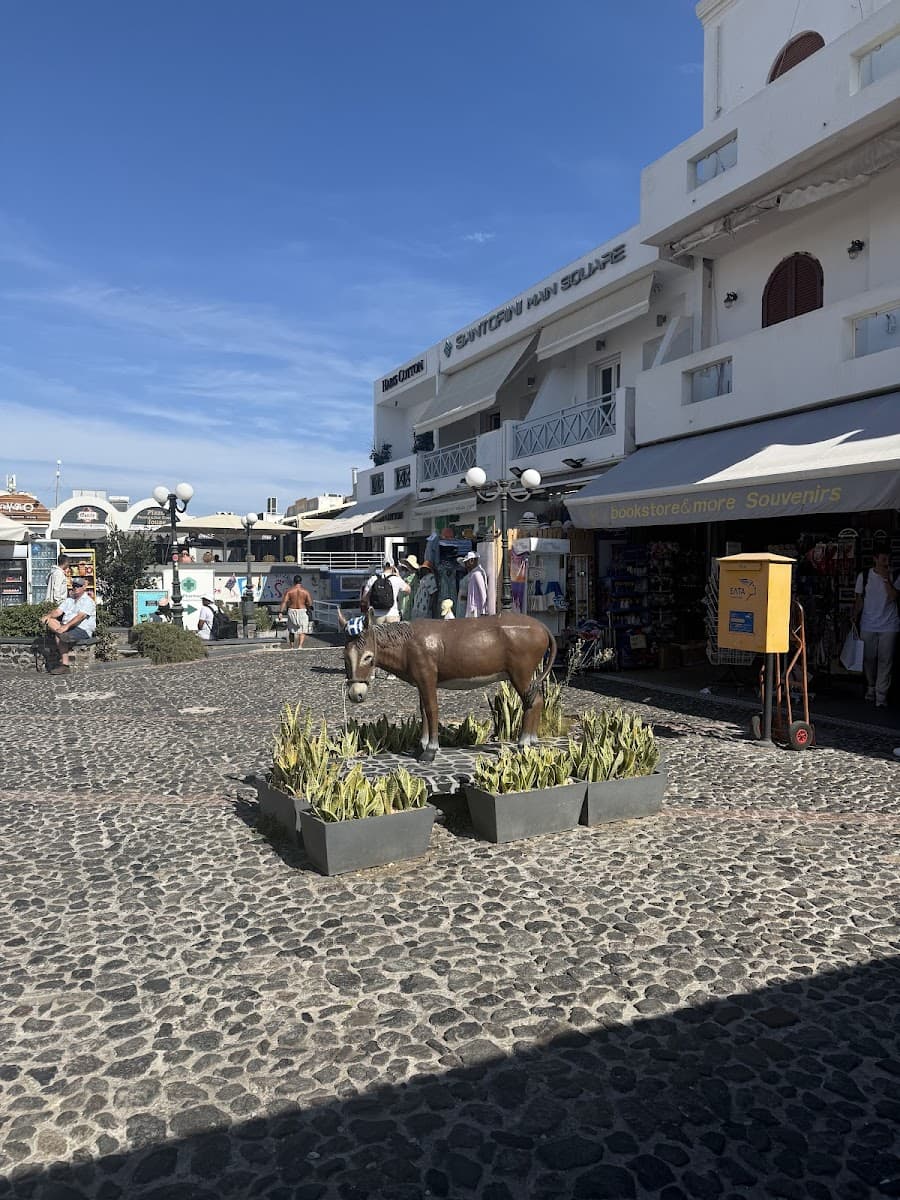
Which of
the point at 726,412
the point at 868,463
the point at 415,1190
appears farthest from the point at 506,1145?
the point at 726,412

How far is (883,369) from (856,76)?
3682 mm

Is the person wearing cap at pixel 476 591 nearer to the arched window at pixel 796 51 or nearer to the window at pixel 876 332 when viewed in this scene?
the window at pixel 876 332

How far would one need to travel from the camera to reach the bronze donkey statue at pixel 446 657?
612 centimetres

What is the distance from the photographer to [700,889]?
4.46 m

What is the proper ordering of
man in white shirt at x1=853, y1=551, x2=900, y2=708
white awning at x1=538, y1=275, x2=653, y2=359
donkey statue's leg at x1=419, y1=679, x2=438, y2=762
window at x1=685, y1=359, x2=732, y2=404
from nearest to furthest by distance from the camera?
donkey statue's leg at x1=419, y1=679, x2=438, y2=762 < man in white shirt at x1=853, y1=551, x2=900, y2=708 < window at x1=685, y1=359, x2=732, y2=404 < white awning at x1=538, y1=275, x2=653, y2=359

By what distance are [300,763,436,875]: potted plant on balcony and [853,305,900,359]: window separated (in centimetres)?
853

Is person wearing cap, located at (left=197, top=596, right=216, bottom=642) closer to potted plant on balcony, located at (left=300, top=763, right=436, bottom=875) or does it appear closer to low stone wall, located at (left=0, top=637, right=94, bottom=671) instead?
low stone wall, located at (left=0, top=637, right=94, bottom=671)

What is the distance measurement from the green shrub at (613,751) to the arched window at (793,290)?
8658 mm

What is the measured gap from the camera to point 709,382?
508 inches

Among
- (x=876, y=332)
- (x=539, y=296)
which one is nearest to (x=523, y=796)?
(x=876, y=332)

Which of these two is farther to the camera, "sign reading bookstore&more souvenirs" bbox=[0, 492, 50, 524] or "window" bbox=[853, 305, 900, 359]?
"sign reading bookstore&more souvenirs" bbox=[0, 492, 50, 524]

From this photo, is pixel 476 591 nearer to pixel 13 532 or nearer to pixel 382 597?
pixel 382 597

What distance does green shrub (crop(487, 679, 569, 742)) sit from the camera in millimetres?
6668

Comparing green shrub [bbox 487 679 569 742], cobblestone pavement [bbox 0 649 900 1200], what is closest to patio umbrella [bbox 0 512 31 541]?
cobblestone pavement [bbox 0 649 900 1200]
